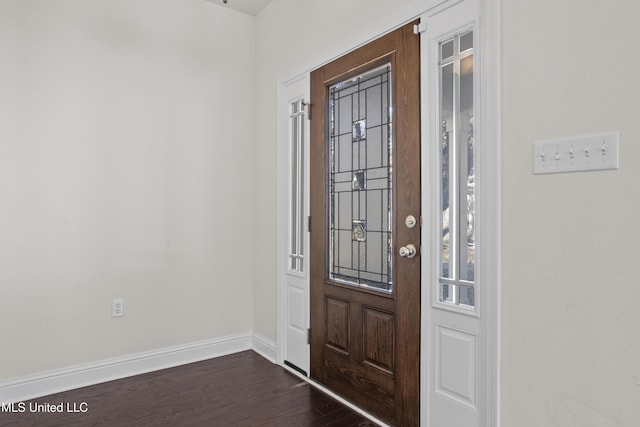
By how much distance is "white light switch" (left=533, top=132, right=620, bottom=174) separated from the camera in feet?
4.38

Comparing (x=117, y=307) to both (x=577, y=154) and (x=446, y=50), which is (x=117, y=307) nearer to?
(x=446, y=50)

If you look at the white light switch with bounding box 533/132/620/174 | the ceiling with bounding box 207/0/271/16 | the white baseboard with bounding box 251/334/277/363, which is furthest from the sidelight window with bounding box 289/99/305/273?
the white light switch with bounding box 533/132/620/174

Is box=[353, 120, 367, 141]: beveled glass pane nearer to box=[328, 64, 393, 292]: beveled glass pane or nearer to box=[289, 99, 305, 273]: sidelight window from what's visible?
box=[328, 64, 393, 292]: beveled glass pane

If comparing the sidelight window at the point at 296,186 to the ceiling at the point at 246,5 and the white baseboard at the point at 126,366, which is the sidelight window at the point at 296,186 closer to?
the white baseboard at the point at 126,366

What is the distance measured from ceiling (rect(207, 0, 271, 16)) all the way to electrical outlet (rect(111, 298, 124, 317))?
250 cm

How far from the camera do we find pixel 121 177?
297cm

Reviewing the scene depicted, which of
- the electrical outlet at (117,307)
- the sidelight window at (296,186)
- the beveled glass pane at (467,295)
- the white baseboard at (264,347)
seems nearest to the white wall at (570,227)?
the beveled glass pane at (467,295)

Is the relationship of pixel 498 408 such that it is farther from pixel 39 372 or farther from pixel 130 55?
pixel 130 55

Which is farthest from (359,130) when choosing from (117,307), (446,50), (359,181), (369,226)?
(117,307)

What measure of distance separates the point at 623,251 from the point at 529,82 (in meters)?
0.70

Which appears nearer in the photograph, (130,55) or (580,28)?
(580,28)

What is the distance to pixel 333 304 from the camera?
8.73 feet

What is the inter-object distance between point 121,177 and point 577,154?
2.84 m

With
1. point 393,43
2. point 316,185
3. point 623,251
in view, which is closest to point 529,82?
point 623,251
